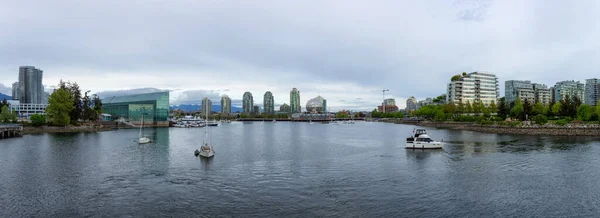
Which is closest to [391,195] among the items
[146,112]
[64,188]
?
[64,188]

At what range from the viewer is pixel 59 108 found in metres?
118

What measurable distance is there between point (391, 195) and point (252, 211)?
12438mm

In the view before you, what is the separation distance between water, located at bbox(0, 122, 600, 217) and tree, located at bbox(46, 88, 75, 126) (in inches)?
2836

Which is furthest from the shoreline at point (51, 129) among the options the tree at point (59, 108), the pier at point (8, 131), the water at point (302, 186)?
the water at point (302, 186)

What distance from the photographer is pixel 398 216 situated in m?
24.9

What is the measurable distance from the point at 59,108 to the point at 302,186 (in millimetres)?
117517

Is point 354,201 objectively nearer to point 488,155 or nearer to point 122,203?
point 122,203

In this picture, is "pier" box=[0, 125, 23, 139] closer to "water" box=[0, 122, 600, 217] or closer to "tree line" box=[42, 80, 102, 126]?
"tree line" box=[42, 80, 102, 126]

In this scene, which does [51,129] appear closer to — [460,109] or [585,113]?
[585,113]

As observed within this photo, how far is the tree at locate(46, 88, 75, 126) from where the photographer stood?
116919mm

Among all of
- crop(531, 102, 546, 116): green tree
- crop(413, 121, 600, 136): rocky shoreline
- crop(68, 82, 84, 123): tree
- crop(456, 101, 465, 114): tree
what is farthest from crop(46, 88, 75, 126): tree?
crop(456, 101, 465, 114): tree

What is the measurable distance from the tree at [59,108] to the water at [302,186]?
236ft

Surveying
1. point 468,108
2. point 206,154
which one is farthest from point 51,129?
point 468,108

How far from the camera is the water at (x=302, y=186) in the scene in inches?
1041
